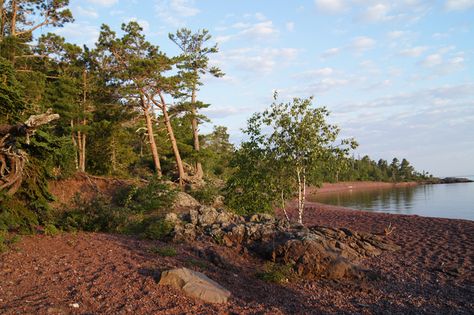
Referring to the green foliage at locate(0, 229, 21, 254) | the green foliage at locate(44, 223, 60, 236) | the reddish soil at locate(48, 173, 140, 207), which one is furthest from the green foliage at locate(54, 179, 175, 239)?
the reddish soil at locate(48, 173, 140, 207)

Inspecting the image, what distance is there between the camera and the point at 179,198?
17219 mm

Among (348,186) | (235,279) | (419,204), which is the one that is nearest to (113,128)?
(235,279)

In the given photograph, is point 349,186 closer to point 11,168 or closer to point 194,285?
point 11,168

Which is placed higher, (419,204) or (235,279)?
(235,279)

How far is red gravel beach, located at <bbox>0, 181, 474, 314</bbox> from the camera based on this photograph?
18.4 ft

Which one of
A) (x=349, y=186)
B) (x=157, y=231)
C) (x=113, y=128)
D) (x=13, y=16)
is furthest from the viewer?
(x=349, y=186)

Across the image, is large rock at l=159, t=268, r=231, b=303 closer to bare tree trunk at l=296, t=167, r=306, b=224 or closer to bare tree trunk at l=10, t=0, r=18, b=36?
bare tree trunk at l=296, t=167, r=306, b=224

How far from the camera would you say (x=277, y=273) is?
8.04m

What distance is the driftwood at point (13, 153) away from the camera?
720 centimetres

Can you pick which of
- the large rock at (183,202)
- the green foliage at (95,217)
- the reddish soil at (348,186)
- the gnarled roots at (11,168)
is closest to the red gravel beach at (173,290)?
the green foliage at (95,217)

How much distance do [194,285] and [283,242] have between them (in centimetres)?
386

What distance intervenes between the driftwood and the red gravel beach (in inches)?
52.6

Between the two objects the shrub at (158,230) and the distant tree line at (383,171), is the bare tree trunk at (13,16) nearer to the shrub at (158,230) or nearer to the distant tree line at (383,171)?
the shrub at (158,230)

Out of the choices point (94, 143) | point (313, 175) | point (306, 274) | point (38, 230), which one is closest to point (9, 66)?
point (38, 230)
